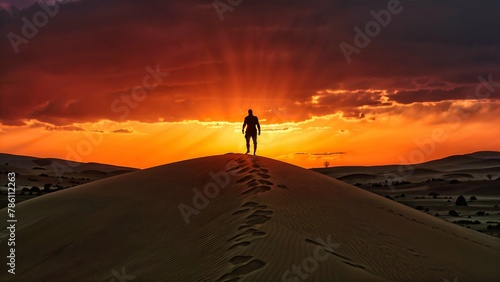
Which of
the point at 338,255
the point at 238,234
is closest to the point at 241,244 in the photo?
the point at 238,234

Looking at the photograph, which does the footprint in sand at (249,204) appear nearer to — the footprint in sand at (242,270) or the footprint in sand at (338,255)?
the footprint in sand at (338,255)

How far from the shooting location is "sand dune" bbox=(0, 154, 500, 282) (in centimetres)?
1139

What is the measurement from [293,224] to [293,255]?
7.70ft

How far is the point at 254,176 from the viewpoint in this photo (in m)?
17.9

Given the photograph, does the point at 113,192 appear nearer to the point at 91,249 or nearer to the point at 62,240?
the point at 62,240

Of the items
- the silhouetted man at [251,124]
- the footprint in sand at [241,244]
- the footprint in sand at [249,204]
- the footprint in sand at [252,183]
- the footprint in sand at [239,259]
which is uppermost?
the silhouetted man at [251,124]
